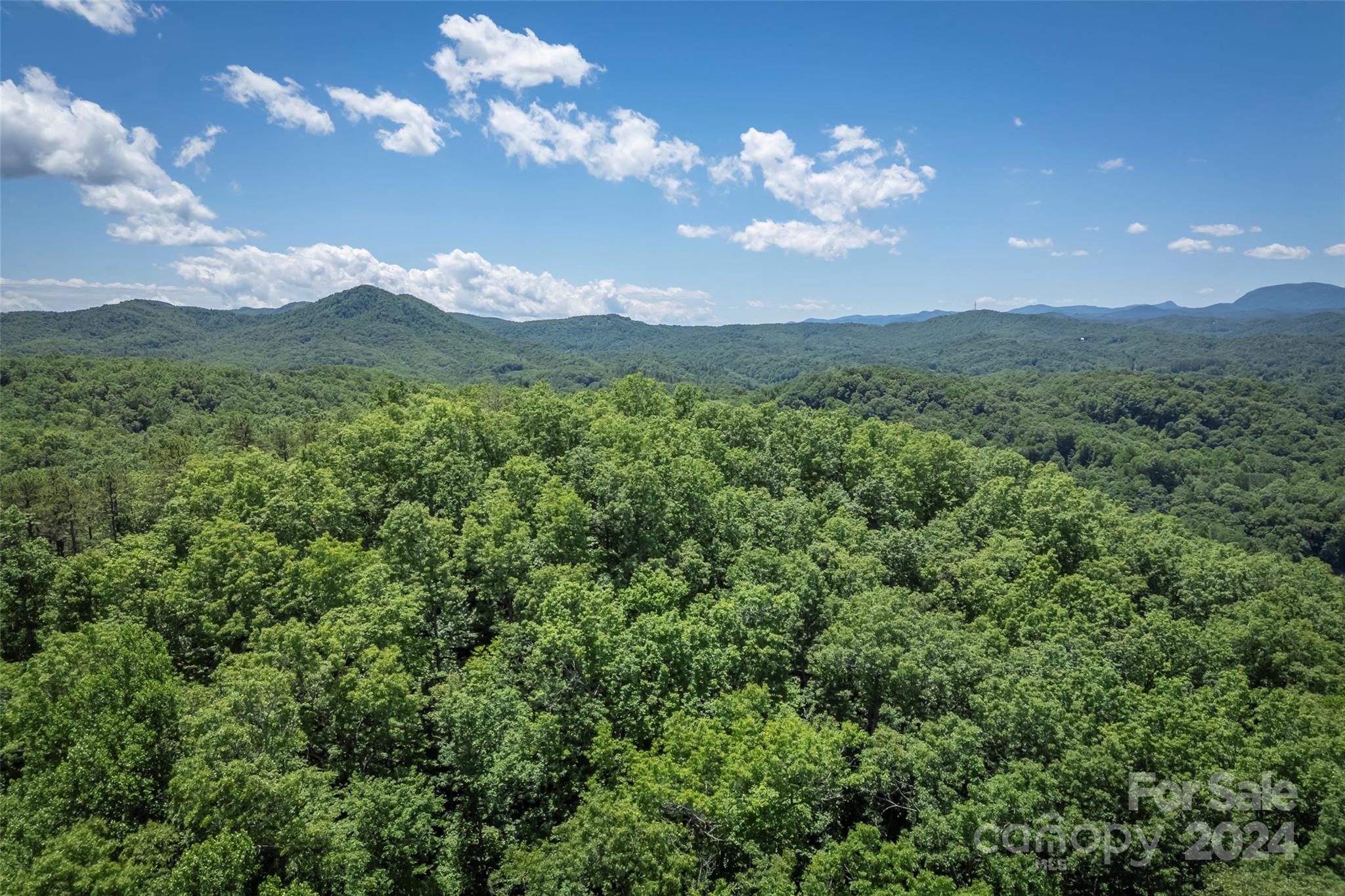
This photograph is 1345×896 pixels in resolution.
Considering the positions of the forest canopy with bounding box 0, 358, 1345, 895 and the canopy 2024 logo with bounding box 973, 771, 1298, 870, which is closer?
the forest canopy with bounding box 0, 358, 1345, 895

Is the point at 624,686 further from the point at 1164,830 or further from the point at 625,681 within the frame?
the point at 1164,830

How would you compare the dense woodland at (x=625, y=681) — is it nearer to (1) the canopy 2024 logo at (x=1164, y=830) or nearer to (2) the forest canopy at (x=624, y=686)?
(2) the forest canopy at (x=624, y=686)

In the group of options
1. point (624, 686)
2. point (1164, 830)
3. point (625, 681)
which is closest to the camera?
point (1164, 830)

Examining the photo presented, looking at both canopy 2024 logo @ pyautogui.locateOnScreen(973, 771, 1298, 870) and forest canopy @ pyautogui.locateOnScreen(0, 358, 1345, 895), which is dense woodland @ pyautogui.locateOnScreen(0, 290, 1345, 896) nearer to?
forest canopy @ pyautogui.locateOnScreen(0, 358, 1345, 895)

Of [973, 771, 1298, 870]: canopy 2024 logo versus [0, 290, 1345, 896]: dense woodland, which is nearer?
[0, 290, 1345, 896]: dense woodland

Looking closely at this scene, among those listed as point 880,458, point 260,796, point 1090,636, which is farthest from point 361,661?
point 880,458

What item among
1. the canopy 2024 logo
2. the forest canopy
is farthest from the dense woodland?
the canopy 2024 logo

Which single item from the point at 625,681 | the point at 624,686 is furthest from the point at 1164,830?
the point at 625,681

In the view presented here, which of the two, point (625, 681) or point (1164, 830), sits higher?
point (625, 681)
